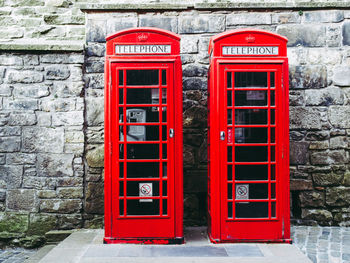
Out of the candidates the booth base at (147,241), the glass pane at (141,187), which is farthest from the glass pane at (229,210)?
the glass pane at (141,187)

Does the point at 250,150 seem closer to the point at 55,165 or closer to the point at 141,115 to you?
the point at 141,115

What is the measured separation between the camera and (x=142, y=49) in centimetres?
427

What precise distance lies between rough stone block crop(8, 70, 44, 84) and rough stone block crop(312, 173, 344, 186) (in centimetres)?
427

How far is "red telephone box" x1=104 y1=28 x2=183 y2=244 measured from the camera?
4.24 m

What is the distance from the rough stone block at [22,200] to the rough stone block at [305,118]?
3925mm

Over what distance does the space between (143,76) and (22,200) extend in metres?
2.69

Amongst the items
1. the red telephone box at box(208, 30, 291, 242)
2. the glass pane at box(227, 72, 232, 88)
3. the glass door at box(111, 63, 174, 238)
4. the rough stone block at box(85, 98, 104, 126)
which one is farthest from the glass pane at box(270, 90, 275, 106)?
the rough stone block at box(85, 98, 104, 126)

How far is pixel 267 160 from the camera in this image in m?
4.33

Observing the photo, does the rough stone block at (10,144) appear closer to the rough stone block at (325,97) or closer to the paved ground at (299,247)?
the paved ground at (299,247)

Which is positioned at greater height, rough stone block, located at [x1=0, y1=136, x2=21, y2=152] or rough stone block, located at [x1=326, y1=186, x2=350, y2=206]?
rough stone block, located at [x1=0, y1=136, x2=21, y2=152]

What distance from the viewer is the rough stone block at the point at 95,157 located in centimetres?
530

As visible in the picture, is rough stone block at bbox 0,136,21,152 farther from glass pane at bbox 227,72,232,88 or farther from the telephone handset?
glass pane at bbox 227,72,232,88

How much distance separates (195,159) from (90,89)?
6.10ft

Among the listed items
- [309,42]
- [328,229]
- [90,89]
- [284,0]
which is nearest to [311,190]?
[328,229]
